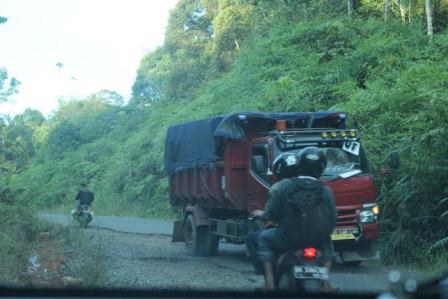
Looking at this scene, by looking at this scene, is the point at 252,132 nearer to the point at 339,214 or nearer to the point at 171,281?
the point at 339,214

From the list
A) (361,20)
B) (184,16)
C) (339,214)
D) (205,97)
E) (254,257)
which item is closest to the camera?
(254,257)

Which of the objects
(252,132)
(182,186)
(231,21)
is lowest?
(182,186)

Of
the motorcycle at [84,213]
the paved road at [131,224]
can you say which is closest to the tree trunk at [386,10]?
the paved road at [131,224]

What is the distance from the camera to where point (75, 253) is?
10.8 m

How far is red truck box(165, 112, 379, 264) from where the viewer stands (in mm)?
9695

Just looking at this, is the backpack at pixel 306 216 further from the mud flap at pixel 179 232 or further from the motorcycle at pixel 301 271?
the mud flap at pixel 179 232

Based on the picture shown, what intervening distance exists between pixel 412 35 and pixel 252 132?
36.0 feet

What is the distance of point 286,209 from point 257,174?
5212mm

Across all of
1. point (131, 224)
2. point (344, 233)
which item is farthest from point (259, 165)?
point (131, 224)

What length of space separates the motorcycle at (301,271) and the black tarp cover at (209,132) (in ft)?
18.8

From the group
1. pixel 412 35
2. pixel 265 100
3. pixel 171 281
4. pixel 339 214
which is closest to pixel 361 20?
pixel 412 35

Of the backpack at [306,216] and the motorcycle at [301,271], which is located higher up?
the backpack at [306,216]

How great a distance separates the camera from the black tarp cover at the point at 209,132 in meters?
10.9

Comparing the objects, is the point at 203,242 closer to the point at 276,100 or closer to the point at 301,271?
the point at 301,271
